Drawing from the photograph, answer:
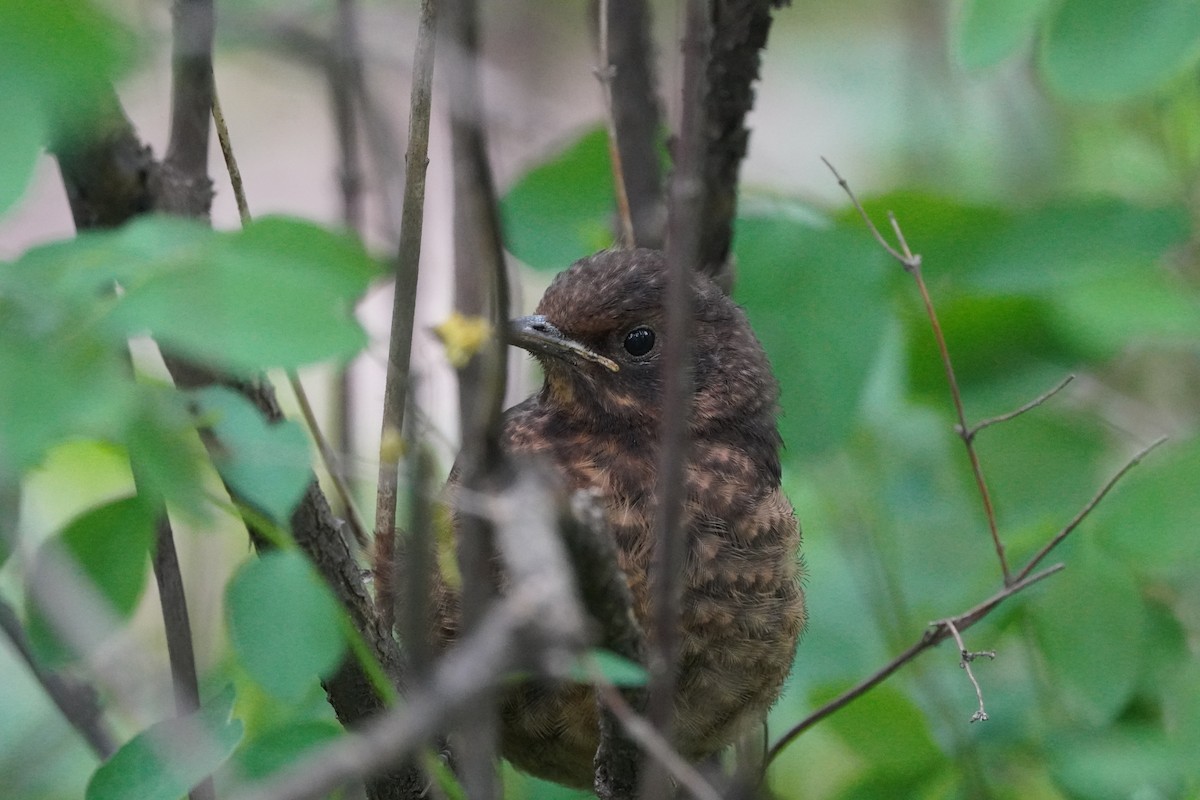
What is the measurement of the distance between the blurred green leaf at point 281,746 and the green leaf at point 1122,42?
1.61m

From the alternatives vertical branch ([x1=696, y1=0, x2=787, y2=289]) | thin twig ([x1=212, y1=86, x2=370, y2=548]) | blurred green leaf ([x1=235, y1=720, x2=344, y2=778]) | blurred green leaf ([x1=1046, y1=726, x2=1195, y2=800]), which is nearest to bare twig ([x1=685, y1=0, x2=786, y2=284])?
vertical branch ([x1=696, y1=0, x2=787, y2=289])

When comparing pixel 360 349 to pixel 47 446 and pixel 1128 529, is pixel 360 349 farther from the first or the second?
pixel 1128 529

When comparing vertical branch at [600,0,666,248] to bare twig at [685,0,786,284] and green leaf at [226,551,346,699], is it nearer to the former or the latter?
bare twig at [685,0,786,284]

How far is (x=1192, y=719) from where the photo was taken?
2.55 meters

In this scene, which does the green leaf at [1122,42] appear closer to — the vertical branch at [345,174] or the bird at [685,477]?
the bird at [685,477]

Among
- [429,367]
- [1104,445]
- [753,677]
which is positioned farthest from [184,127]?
[1104,445]

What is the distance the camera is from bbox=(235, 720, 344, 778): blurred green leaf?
80.7 inches

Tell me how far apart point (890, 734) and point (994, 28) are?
4.52 feet

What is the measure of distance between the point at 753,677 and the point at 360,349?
1399 millimetres

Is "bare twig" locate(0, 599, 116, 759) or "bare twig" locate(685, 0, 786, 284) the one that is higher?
"bare twig" locate(685, 0, 786, 284)

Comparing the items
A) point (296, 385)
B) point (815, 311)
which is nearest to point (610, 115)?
point (815, 311)

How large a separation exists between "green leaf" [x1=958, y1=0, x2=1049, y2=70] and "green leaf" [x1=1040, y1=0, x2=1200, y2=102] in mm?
45

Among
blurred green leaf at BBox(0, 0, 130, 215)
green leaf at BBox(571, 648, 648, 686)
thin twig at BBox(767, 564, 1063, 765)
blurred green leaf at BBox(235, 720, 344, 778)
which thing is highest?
blurred green leaf at BBox(0, 0, 130, 215)

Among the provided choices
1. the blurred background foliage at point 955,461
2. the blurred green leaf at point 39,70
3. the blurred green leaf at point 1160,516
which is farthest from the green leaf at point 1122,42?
the blurred green leaf at point 39,70
